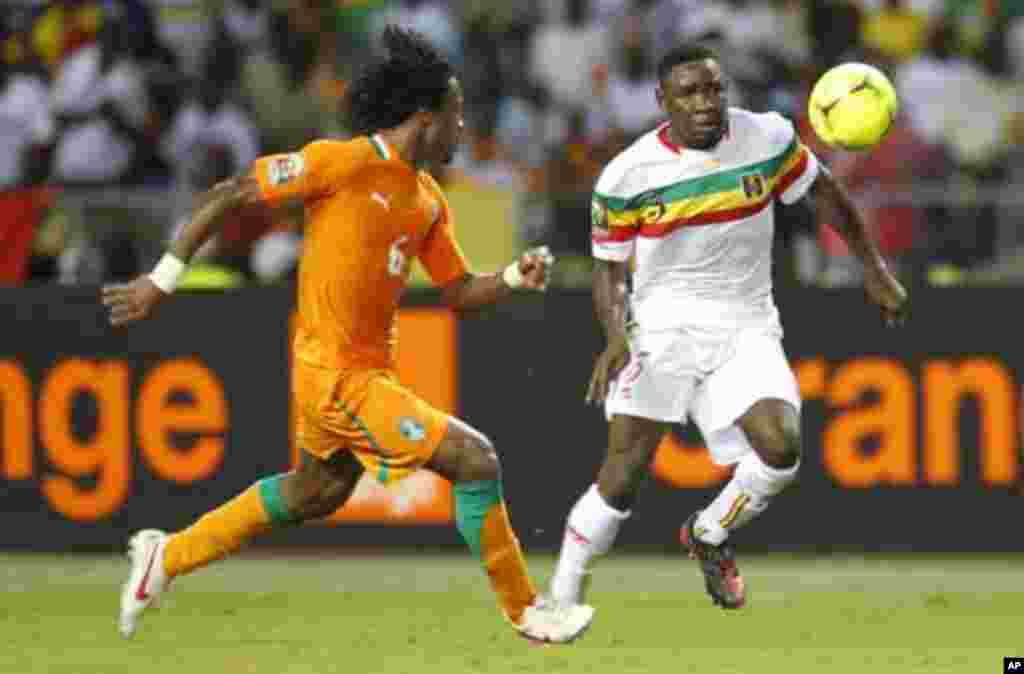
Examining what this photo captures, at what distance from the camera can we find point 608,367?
9.88m

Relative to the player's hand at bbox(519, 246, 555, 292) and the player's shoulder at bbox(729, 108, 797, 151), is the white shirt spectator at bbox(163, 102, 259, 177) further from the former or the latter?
the player's hand at bbox(519, 246, 555, 292)

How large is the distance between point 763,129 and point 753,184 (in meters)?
0.24

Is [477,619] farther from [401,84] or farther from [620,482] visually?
[401,84]

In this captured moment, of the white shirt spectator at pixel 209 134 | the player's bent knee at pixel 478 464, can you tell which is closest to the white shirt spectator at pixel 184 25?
the white shirt spectator at pixel 209 134

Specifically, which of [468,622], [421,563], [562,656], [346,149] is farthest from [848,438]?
Result: [346,149]

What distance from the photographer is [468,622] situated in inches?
440

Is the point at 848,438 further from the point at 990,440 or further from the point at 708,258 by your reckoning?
the point at 708,258

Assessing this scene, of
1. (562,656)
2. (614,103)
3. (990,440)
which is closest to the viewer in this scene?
(562,656)

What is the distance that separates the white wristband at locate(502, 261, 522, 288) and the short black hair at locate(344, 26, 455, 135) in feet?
2.29

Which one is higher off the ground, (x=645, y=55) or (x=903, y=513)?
(x=645, y=55)

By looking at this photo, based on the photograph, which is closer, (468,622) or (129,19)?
(468,622)

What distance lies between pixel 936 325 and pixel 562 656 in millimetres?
4961

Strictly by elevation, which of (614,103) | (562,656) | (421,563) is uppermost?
(614,103)

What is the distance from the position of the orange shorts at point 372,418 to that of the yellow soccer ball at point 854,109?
2160mm
